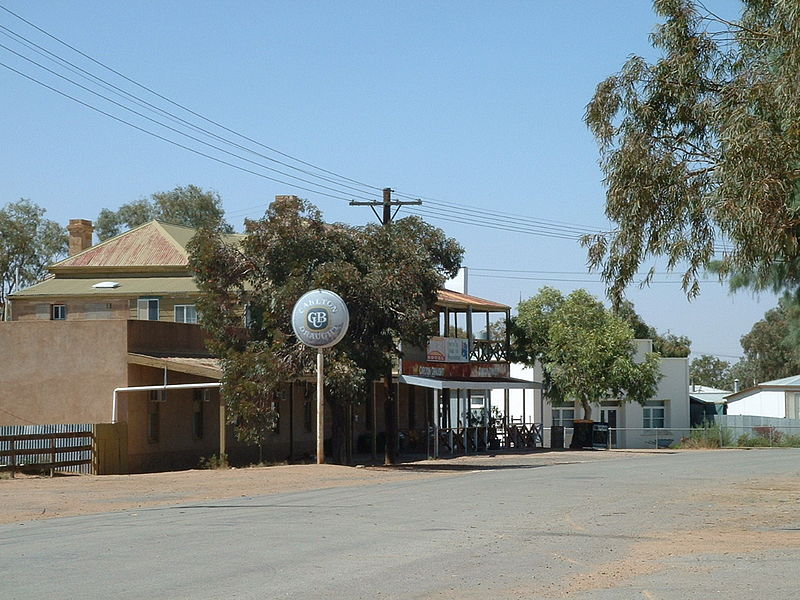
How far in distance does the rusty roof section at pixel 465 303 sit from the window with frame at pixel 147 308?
1188cm

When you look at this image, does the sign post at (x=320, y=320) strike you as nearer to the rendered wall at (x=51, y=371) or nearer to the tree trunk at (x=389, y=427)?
the rendered wall at (x=51, y=371)

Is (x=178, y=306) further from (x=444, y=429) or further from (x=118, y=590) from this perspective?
(x=118, y=590)

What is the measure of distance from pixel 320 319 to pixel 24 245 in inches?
1838

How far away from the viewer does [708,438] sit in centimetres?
5128

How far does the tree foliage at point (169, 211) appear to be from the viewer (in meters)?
74.6

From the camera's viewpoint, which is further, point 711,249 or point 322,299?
point 322,299

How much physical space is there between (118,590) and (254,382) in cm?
1893

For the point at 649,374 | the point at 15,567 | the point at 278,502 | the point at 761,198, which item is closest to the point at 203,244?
the point at 278,502

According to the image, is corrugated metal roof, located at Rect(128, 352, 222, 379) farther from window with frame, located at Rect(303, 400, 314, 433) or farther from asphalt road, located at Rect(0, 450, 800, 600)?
window with frame, located at Rect(303, 400, 314, 433)

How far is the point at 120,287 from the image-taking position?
155 feet

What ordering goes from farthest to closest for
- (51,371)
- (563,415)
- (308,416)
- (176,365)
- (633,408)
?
(633,408), (563,415), (308,416), (51,371), (176,365)

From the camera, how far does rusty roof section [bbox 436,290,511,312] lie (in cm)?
4259

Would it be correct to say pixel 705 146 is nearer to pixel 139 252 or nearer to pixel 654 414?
pixel 139 252

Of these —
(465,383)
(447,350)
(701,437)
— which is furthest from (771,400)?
(465,383)
